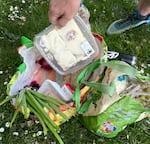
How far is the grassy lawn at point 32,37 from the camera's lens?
2.16 metres

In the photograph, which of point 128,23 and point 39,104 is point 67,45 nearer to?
point 39,104

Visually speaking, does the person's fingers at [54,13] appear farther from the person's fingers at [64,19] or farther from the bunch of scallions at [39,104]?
A: the bunch of scallions at [39,104]

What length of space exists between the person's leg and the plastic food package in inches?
17.9

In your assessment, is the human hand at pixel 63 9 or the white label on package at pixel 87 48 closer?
the human hand at pixel 63 9

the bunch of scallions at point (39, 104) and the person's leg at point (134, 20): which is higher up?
the bunch of scallions at point (39, 104)

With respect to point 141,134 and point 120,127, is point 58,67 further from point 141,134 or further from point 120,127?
point 141,134

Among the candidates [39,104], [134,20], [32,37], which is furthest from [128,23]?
[39,104]

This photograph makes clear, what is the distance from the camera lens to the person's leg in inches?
99.1

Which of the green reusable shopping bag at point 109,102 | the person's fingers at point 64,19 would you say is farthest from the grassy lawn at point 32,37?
the person's fingers at point 64,19

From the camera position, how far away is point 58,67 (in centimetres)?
208

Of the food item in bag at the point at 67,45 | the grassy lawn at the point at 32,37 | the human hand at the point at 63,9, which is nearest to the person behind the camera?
the human hand at the point at 63,9

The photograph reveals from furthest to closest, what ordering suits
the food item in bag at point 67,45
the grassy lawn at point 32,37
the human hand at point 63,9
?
the grassy lawn at point 32,37, the food item in bag at point 67,45, the human hand at point 63,9

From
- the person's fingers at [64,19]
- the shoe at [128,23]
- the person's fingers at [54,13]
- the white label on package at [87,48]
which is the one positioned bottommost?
the shoe at [128,23]

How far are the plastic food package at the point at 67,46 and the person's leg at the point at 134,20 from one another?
1.50ft
